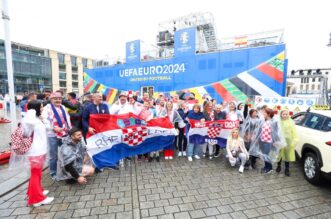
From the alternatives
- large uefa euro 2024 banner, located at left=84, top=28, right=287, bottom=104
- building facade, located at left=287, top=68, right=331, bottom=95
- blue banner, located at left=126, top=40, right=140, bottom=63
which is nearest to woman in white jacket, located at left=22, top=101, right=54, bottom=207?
large uefa euro 2024 banner, located at left=84, top=28, right=287, bottom=104

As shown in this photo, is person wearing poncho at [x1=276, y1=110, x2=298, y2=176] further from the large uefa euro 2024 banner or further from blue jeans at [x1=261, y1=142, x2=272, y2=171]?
the large uefa euro 2024 banner

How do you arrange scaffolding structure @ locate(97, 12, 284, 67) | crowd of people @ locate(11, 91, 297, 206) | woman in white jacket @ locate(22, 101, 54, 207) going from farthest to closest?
scaffolding structure @ locate(97, 12, 284, 67) → crowd of people @ locate(11, 91, 297, 206) → woman in white jacket @ locate(22, 101, 54, 207)

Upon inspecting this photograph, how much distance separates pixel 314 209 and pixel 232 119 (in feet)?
8.99

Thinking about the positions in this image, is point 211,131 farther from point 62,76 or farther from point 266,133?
point 62,76

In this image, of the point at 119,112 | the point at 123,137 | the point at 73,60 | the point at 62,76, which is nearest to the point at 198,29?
the point at 119,112

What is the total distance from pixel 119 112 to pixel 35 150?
2343mm

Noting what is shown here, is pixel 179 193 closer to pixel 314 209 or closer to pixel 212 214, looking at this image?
pixel 212 214

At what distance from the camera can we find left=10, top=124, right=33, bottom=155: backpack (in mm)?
2764

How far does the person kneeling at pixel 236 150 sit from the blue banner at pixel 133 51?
1234cm

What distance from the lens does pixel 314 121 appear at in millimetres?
4211

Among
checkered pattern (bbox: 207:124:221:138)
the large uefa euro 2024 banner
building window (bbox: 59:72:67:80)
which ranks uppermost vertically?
building window (bbox: 59:72:67:80)

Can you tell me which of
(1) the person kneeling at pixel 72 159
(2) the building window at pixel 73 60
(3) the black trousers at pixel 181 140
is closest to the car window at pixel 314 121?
(3) the black trousers at pixel 181 140

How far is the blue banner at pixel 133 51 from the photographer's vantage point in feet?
49.9

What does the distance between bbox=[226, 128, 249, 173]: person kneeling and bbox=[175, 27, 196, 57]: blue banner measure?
8.77 meters
